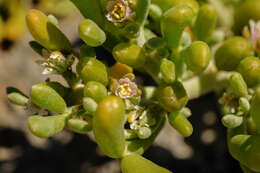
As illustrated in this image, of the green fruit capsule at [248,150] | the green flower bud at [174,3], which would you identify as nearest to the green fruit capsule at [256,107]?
the green fruit capsule at [248,150]

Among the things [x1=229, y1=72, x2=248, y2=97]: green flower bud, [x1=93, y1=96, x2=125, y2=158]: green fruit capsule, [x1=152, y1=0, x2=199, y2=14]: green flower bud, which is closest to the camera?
[x1=93, y1=96, x2=125, y2=158]: green fruit capsule

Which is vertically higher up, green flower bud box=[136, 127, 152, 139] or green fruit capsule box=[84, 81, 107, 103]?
green fruit capsule box=[84, 81, 107, 103]

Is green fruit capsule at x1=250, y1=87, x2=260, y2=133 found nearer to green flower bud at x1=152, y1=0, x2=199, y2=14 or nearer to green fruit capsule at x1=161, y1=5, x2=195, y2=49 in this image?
green fruit capsule at x1=161, y1=5, x2=195, y2=49

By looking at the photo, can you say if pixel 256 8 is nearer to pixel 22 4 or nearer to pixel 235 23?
pixel 235 23

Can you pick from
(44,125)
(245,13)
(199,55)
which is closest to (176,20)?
(199,55)

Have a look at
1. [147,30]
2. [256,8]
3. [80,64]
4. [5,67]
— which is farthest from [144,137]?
[5,67]

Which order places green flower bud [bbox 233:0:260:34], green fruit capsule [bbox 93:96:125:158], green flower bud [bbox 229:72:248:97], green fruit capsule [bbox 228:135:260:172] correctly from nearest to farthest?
green fruit capsule [bbox 93:96:125:158], green fruit capsule [bbox 228:135:260:172], green flower bud [bbox 229:72:248:97], green flower bud [bbox 233:0:260:34]

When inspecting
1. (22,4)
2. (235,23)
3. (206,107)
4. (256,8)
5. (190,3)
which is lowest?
(206,107)

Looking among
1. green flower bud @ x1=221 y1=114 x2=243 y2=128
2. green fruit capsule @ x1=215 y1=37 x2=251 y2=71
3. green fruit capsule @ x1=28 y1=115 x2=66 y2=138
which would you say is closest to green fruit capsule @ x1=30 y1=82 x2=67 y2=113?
green fruit capsule @ x1=28 y1=115 x2=66 y2=138
